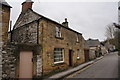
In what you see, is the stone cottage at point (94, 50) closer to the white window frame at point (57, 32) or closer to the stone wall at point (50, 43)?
the stone wall at point (50, 43)

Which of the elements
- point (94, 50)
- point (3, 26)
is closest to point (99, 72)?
point (3, 26)

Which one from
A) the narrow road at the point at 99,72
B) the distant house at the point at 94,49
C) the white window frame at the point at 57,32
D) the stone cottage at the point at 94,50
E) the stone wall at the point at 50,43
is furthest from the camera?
the distant house at the point at 94,49

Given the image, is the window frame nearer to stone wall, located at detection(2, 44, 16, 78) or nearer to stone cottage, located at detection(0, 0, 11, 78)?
stone cottage, located at detection(0, 0, 11, 78)

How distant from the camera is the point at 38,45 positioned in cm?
1051

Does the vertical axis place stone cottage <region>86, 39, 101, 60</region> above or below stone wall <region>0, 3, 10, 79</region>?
below

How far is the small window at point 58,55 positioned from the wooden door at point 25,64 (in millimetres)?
3540

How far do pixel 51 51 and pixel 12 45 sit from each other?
4150 millimetres

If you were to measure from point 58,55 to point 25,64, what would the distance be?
15.7 ft

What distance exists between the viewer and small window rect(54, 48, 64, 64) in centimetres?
1299

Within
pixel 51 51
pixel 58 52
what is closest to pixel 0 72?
pixel 51 51

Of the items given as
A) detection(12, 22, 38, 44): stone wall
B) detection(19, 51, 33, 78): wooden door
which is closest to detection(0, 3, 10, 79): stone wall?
detection(19, 51, 33, 78): wooden door

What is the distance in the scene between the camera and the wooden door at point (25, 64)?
361 inches

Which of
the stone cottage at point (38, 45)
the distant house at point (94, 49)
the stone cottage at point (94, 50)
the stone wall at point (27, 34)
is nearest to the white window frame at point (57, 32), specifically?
the stone cottage at point (38, 45)

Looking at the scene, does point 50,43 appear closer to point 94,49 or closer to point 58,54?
point 58,54
